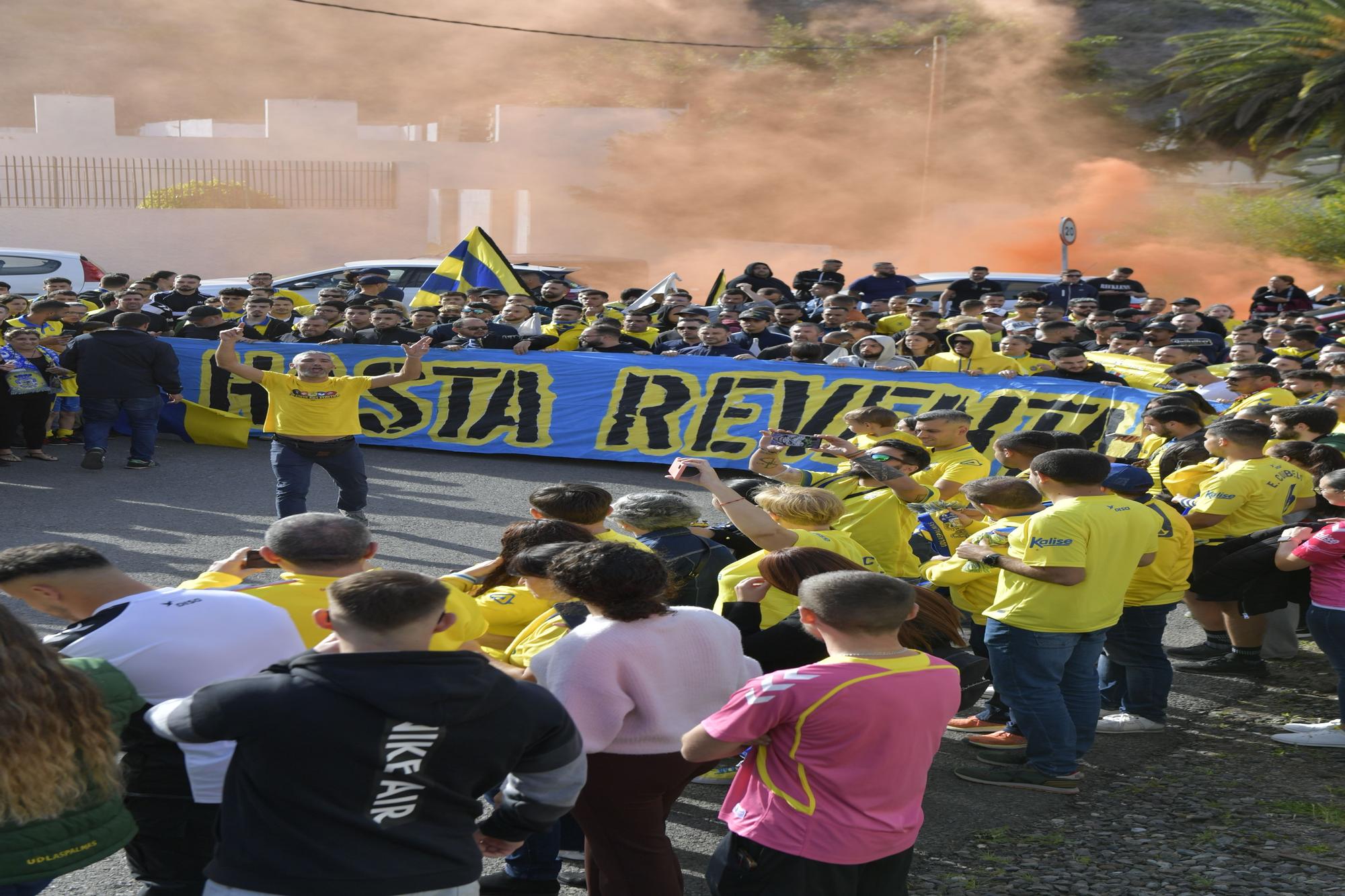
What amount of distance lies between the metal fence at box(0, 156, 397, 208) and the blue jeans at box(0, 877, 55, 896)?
28139mm

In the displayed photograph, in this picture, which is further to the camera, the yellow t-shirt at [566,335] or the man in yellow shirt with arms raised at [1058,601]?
the yellow t-shirt at [566,335]

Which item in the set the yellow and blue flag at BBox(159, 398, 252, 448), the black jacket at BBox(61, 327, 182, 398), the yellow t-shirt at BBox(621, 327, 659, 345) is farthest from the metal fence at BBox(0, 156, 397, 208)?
the black jacket at BBox(61, 327, 182, 398)

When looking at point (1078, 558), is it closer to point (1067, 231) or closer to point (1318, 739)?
point (1318, 739)

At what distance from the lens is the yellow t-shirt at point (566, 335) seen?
13648mm

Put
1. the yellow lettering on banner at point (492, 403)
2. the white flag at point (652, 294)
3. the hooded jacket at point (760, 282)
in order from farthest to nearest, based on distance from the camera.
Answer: the hooded jacket at point (760, 282), the white flag at point (652, 294), the yellow lettering on banner at point (492, 403)

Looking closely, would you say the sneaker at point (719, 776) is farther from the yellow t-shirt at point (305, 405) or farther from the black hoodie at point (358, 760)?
the yellow t-shirt at point (305, 405)

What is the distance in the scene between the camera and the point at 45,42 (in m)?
37.6

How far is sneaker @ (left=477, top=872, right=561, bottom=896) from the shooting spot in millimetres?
4480

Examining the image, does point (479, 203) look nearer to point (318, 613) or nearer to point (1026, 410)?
point (1026, 410)

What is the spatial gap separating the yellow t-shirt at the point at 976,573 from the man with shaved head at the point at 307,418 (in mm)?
4322

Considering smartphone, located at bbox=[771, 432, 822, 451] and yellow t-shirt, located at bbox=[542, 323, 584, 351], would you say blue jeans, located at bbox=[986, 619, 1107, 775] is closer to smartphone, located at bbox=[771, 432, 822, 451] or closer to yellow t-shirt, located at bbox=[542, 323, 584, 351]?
smartphone, located at bbox=[771, 432, 822, 451]

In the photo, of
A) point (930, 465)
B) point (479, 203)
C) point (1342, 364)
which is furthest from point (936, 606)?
point (479, 203)

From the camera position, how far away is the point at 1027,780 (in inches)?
217

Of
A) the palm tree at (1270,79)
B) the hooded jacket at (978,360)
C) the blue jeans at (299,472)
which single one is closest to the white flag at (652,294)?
the hooded jacket at (978,360)
